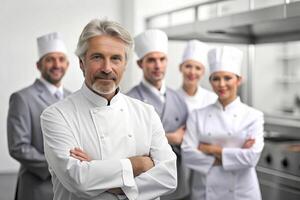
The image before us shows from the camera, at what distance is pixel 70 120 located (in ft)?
3.96

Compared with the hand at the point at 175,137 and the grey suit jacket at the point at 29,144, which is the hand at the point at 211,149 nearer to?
the hand at the point at 175,137

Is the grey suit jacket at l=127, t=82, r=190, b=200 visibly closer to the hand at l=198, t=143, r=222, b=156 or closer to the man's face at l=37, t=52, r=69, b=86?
the hand at l=198, t=143, r=222, b=156

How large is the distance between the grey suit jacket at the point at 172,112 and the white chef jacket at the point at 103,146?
22.1 inches

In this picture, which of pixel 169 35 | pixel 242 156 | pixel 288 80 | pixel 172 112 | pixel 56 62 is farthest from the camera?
pixel 288 80

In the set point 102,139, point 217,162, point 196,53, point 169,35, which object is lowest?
point 217,162

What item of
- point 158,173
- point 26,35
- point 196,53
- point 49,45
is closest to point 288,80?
point 196,53

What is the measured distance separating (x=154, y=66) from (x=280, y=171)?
901mm

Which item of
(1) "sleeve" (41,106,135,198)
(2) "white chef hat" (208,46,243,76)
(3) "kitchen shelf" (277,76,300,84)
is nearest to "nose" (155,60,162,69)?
(2) "white chef hat" (208,46,243,76)

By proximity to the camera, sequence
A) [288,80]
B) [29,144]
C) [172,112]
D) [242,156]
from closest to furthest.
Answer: [242,156]
[29,144]
[172,112]
[288,80]

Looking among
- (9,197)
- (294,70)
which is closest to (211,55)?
(9,197)

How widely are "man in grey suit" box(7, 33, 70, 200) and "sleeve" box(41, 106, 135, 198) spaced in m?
0.62

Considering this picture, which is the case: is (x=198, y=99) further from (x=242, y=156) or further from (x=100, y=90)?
(x=100, y=90)

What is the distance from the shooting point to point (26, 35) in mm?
2768

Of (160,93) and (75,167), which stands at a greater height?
(160,93)
